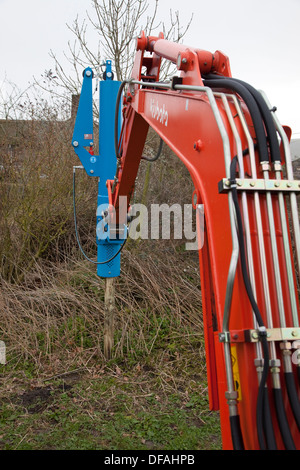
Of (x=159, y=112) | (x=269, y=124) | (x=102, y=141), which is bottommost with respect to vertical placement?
(x=269, y=124)

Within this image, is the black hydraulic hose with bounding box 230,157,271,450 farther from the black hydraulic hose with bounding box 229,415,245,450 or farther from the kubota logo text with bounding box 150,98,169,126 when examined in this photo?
the kubota logo text with bounding box 150,98,169,126

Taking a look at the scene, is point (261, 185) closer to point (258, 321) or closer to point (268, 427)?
point (258, 321)

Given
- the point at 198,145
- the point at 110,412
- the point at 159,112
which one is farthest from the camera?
the point at 110,412

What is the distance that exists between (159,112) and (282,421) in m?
1.75

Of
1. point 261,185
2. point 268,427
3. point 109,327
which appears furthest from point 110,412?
point 261,185

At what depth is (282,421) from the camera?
1.47 m

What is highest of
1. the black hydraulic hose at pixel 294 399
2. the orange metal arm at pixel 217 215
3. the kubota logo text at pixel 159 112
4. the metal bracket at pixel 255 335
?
the kubota logo text at pixel 159 112

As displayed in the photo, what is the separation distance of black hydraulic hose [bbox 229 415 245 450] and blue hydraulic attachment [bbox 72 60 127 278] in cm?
286

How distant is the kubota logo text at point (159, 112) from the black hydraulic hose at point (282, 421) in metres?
1.49

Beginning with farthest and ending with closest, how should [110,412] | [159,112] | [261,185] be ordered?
1. [110,412]
2. [159,112]
3. [261,185]

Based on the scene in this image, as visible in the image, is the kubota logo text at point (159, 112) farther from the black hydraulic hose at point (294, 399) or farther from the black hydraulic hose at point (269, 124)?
the black hydraulic hose at point (294, 399)

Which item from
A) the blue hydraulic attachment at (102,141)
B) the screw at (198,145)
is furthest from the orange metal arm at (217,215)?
the blue hydraulic attachment at (102,141)

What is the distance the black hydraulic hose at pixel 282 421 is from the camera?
1.44m

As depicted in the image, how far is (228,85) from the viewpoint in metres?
1.91
